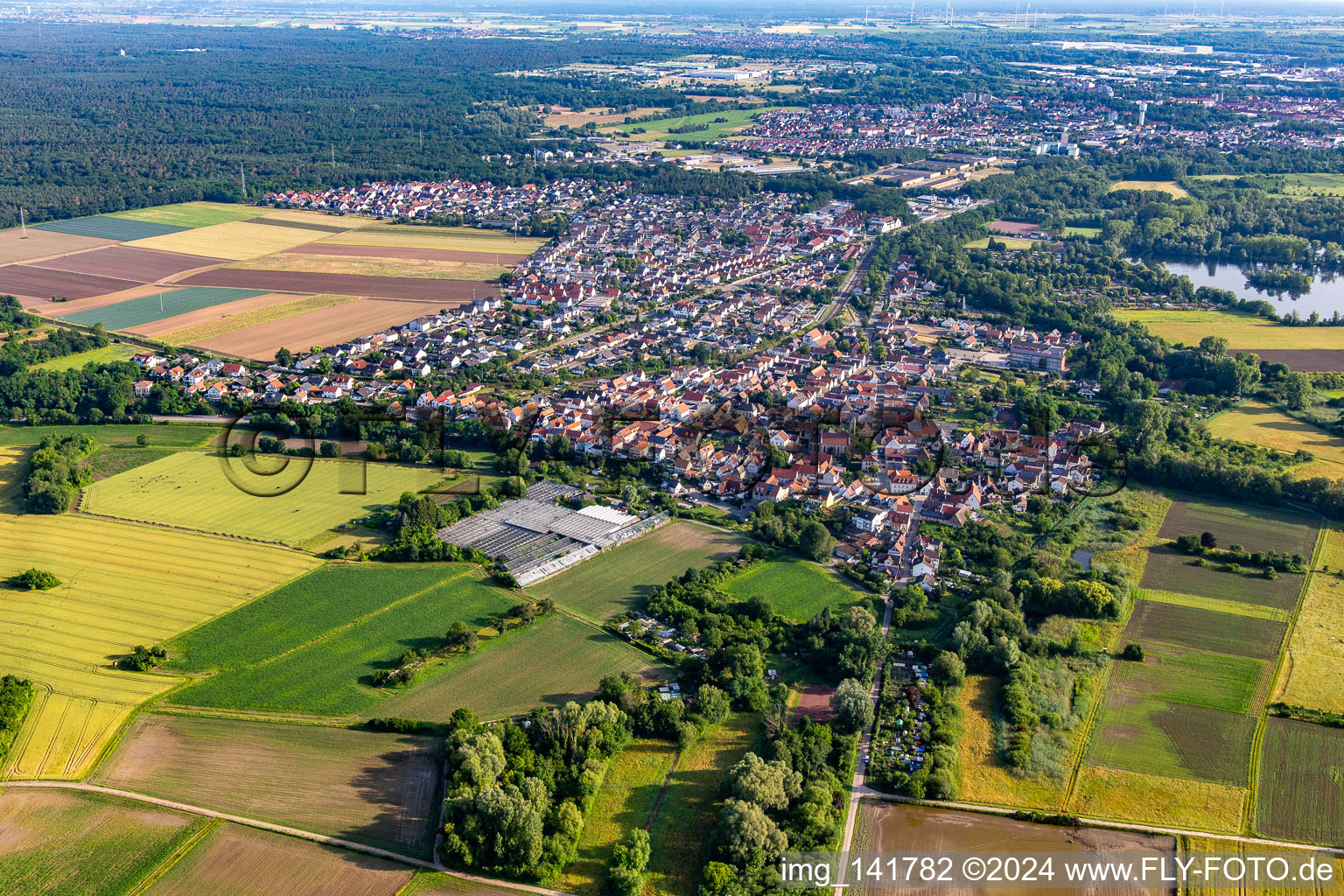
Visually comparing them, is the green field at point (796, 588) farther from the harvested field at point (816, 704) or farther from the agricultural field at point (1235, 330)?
the agricultural field at point (1235, 330)

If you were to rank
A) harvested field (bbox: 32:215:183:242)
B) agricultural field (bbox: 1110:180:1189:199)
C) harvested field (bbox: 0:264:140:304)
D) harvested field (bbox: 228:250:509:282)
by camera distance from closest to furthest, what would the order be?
1. harvested field (bbox: 0:264:140:304)
2. harvested field (bbox: 228:250:509:282)
3. harvested field (bbox: 32:215:183:242)
4. agricultural field (bbox: 1110:180:1189:199)

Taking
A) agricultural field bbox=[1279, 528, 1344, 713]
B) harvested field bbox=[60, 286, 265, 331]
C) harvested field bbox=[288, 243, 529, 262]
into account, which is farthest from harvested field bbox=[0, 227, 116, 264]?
agricultural field bbox=[1279, 528, 1344, 713]

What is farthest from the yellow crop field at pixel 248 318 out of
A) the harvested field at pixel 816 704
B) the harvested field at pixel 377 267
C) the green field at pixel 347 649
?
the harvested field at pixel 816 704

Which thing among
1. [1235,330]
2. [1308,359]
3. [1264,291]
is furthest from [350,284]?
[1264,291]

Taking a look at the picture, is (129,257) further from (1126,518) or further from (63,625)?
(1126,518)

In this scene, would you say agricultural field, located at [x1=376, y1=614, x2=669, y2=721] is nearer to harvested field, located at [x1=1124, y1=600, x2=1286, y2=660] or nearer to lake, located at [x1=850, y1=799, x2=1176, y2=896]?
lake, located at [x1=850, y1=799, x2=1176, y2=896]

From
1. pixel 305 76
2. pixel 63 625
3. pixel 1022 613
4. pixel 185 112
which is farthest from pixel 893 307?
pixel 305 76
